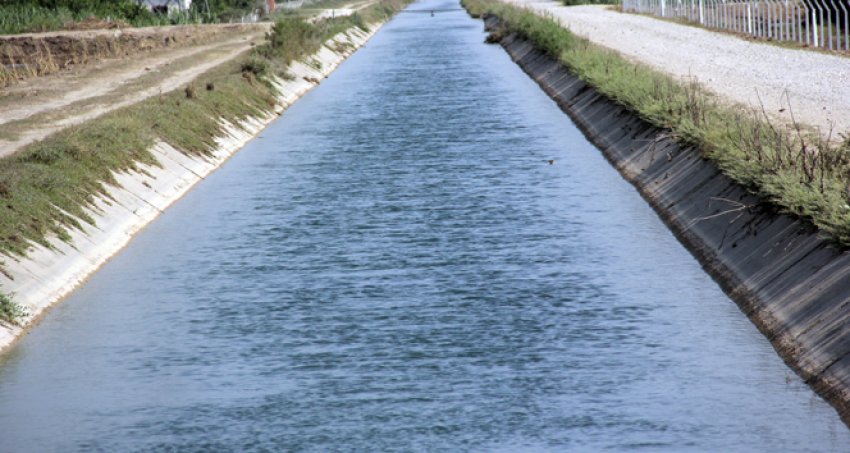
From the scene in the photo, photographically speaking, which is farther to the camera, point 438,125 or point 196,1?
point 196,1

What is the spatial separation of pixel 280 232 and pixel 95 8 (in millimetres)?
69178

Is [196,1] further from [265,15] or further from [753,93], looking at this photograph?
[753,93]

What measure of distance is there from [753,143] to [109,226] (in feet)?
32.7

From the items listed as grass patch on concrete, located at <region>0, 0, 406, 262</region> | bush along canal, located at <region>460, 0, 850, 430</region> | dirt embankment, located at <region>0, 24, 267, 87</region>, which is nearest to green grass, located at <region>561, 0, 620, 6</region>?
dirt embankment, located at <region>0, 24, 267, 87</region>

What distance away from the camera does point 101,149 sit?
25.0 meters

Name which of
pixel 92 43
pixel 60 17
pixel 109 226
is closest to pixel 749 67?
pixel 109 226

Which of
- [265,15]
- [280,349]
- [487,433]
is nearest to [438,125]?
[280,349]

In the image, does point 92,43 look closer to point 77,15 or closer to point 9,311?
point 77,15

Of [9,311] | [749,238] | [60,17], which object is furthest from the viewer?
[60,17]

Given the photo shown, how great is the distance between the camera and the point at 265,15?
104 m

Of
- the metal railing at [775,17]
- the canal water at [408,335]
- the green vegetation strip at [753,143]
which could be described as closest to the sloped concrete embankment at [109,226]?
the canal water at [408,335]

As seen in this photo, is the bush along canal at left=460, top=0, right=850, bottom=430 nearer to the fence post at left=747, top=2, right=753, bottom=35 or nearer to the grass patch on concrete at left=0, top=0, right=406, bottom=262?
the grass patch on concrete at left=0, top=0, right=406, bottom=262

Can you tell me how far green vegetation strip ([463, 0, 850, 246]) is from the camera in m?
15.8

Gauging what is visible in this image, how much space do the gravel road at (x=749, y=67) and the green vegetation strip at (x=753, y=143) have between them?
33.5 inches
